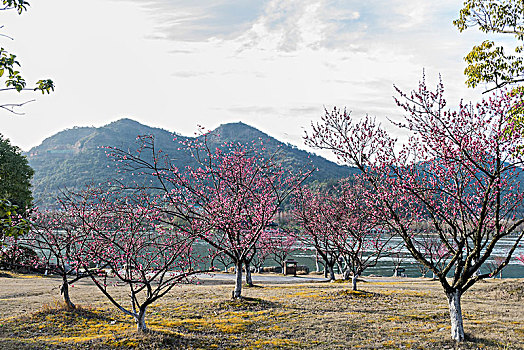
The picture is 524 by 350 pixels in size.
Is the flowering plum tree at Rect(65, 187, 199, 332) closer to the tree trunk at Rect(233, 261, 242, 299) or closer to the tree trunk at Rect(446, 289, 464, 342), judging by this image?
the tree trunk at Rect(233, 261, 242, 299)

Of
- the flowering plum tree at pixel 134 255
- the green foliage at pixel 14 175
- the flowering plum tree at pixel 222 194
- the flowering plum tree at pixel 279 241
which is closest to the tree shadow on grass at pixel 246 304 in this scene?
the flowering plum tree at pixel 222 194

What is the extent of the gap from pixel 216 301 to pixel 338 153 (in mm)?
7306

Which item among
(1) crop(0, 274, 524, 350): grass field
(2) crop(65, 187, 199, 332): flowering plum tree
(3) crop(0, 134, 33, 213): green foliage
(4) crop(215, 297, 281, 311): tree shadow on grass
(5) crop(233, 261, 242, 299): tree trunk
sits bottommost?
(1) crop(0, 274, 524, 350): grass field

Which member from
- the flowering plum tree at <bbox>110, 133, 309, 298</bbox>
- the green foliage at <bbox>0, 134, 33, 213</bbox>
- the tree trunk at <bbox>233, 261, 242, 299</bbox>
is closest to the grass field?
the tree trunk at <bbox>233, 261, 242, 299</bbox>

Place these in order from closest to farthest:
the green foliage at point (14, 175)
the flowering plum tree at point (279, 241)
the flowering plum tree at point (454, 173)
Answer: the flowering plum tree at point (454, 173), the flowering plum tree at point (279, 241), the green foliage at point (14, 175)

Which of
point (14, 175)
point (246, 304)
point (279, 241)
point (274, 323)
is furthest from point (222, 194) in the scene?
point (14, 175)

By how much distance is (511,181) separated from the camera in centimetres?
1076

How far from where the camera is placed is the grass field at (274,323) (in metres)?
9.54

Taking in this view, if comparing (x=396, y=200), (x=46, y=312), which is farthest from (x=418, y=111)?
(x=46, y=312)

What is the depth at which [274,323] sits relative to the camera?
12.0 meters

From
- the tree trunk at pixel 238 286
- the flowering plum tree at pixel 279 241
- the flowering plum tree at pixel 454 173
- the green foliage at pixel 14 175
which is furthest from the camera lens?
the green foliage at pixel 14 175

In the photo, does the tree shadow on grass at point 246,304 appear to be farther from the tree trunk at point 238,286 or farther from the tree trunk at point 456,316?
the tree trunk at point 456,316

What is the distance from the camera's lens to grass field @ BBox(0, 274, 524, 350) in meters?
9.54

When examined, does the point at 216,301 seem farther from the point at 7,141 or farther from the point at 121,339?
the point at 7,141
